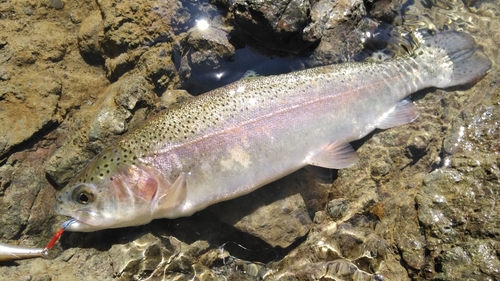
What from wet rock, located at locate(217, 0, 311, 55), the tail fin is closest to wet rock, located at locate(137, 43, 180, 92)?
wet rock, located at locate(217, 0, 311, 55)

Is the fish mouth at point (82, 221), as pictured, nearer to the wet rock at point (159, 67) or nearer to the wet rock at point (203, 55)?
the wet rock at point (159, 67)

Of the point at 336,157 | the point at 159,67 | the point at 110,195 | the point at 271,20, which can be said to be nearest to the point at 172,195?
the point at 110,195

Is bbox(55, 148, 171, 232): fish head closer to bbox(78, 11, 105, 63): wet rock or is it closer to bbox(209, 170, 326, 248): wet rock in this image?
bbox(209, 170, 326, 248): wet rock

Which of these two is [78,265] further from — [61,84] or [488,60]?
[488,60]

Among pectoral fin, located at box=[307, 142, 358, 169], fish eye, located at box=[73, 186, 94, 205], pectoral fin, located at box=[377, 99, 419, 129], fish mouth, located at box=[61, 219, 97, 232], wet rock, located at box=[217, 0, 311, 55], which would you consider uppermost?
wet rock, located at box=[217, 0, 311, 55]

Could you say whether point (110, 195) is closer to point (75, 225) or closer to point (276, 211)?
point (75, 225)

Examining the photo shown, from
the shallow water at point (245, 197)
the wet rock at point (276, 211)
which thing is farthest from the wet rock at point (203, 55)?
the wet rock at point (276, 211)

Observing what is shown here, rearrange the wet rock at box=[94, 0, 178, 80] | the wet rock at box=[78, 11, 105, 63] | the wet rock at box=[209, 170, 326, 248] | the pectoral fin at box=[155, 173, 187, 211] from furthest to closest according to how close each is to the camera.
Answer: the wet rock at box=[78, 11, 105, 63] → the wet rock at box=[94, 0, 178, 80] → the wet rock at box=[209, 170, 326, 248] → the pectoral fin at box=[155, 173, 187, 211]
